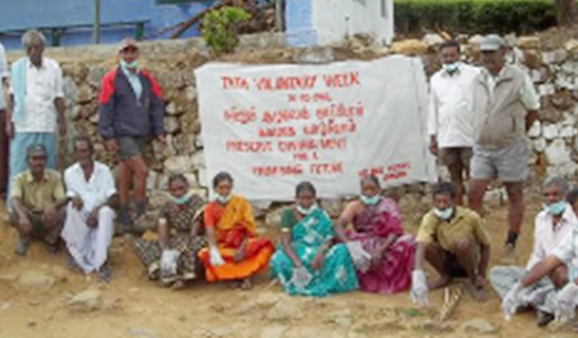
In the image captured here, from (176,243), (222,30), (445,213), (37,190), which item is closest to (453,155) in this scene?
(445,213)

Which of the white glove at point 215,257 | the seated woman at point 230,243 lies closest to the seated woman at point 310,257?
the seated woman at point 230,243

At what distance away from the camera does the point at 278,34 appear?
9.04 m

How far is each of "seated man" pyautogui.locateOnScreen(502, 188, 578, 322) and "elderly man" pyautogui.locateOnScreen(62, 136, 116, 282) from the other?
3.10m

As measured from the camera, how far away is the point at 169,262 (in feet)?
22.6

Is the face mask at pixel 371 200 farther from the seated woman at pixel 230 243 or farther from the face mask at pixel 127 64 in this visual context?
the face mask at pixel 127 64

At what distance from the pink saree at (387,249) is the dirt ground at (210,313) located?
0.11m

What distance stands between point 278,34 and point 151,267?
305 cm

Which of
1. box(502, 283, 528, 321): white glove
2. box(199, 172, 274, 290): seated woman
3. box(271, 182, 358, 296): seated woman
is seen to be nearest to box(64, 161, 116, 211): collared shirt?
box(199, 172, 274, 290): seated woman

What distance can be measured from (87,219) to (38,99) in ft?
4.18

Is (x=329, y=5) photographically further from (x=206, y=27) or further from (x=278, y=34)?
(x=206, y=27)

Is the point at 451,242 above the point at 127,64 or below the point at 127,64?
below

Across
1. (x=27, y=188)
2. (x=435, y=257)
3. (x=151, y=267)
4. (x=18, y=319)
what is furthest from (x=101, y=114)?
(x=435, y=257)

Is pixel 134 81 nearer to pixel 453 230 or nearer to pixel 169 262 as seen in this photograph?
pixel 169 262

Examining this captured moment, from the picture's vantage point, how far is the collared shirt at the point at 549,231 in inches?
236
